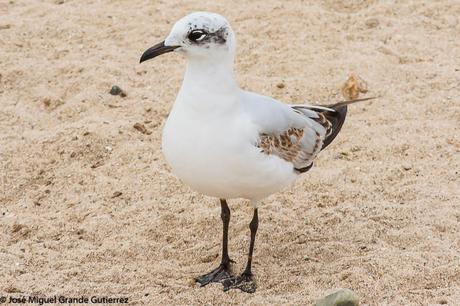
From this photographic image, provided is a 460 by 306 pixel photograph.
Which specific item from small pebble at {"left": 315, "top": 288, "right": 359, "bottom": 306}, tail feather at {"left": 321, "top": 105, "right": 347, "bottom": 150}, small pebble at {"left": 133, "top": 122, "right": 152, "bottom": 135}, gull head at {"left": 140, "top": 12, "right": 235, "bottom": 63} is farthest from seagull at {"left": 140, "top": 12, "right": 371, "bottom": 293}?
small pebble at {"left": 133, "top": 122, "right": 152, "bottom": 135}

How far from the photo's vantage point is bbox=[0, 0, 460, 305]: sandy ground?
409cm

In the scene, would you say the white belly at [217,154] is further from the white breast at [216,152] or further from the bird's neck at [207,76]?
the bird's neck at [207,76]

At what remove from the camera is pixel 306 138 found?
4328mm

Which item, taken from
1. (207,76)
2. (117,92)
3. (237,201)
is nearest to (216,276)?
(237,201)

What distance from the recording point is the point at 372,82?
5957mm

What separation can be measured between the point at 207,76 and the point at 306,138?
86 centimetres

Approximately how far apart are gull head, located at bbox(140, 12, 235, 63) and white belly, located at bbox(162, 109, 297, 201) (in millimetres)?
298

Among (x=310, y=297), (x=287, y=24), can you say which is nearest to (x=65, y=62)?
(x=287, y=24)

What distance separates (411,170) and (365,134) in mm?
506

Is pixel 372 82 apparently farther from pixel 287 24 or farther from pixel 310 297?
pixel 310 297

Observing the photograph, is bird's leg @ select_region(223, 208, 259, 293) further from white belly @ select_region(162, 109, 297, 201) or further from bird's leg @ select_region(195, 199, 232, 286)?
white belly @ select_region(162, 109, 297, 201)

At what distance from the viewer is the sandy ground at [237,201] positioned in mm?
4086

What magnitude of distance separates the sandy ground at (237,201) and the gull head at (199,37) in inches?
47.7

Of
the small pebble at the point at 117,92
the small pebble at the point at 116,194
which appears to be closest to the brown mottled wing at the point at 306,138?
the small pebble at the point at 116,194
